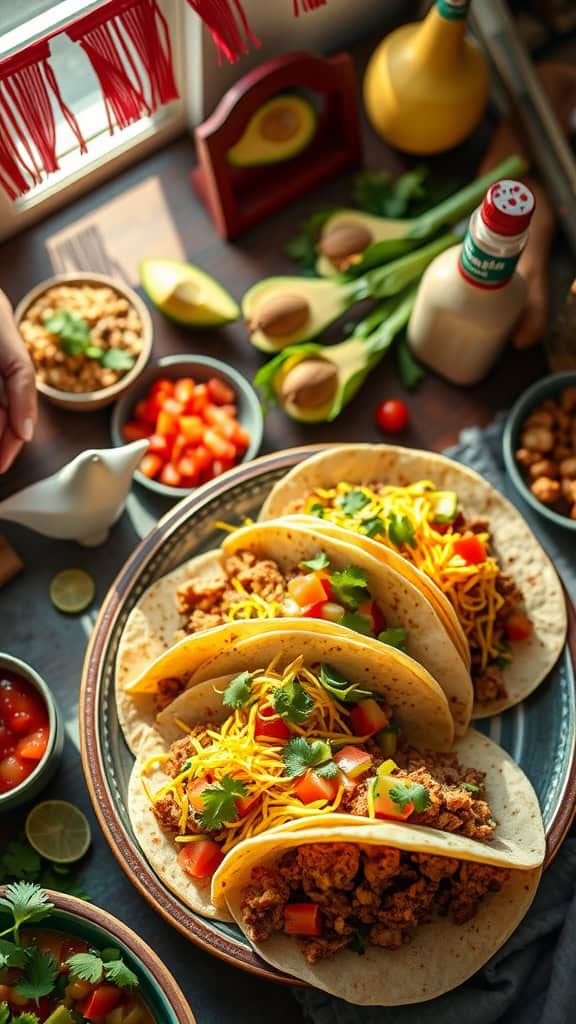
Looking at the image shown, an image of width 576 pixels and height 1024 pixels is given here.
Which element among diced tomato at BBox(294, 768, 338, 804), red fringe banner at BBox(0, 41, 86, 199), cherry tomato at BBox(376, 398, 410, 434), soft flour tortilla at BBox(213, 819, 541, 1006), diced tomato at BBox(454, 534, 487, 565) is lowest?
soft flour tortilla at BBox(213, 819, 541, 1006)

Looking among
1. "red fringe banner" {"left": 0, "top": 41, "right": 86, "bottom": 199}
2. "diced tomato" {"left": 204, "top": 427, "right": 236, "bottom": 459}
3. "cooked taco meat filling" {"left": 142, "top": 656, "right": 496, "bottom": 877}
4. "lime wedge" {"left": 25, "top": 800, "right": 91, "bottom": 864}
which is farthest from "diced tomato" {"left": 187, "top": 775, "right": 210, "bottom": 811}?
"red fringe banner" {"left": 0, "top": 41, "right": 86, "bottom": 199}

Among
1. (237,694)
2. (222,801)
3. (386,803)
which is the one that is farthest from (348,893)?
(237,694)

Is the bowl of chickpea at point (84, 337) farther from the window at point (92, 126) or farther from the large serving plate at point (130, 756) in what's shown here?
the large serving plate at point (130, 756)

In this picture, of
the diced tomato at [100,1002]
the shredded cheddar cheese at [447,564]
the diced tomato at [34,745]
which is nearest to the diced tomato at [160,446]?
the shredded cheddar cheese at [447,564]

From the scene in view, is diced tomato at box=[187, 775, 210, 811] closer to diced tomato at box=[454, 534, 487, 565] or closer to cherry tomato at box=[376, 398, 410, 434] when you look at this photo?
diced tomato at box=[454, 534, 487, 565]

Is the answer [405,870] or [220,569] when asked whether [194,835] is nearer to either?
[405,870]

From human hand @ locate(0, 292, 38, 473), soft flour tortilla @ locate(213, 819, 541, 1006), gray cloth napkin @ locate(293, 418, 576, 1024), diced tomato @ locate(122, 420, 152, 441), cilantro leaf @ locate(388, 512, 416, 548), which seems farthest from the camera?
diced tomato @ locate(122, 420, 152, 441)
